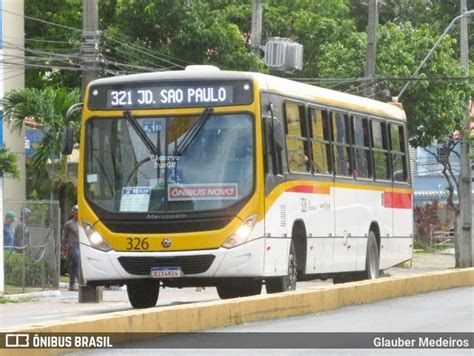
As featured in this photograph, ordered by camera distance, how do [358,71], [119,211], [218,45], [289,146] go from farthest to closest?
[358,71] < [218,45] < [289,146] < [119,211]

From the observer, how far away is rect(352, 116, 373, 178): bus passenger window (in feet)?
81.8

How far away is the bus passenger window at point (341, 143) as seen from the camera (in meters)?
23.8

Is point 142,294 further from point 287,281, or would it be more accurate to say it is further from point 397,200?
point 397,200

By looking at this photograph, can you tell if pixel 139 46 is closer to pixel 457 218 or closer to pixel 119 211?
pixel 457 218

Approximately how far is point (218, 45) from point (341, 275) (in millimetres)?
15862

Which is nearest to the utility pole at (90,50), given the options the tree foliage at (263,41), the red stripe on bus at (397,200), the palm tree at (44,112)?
the palm tree at (44,112)

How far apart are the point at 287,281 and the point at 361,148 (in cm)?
468

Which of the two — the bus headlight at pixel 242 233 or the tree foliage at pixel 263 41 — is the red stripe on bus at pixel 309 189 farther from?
the tree foliage at pixel 263 41

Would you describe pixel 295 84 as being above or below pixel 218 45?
below

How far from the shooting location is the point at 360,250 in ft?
83.5

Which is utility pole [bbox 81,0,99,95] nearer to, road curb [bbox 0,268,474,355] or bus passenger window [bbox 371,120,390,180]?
bus passenger window [bbox 371,120,390,180]

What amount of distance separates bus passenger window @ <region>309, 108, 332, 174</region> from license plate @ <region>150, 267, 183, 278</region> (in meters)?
3.88

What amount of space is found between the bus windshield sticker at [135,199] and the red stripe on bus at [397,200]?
7.94 meters

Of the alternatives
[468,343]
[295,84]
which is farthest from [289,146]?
[468,343]
